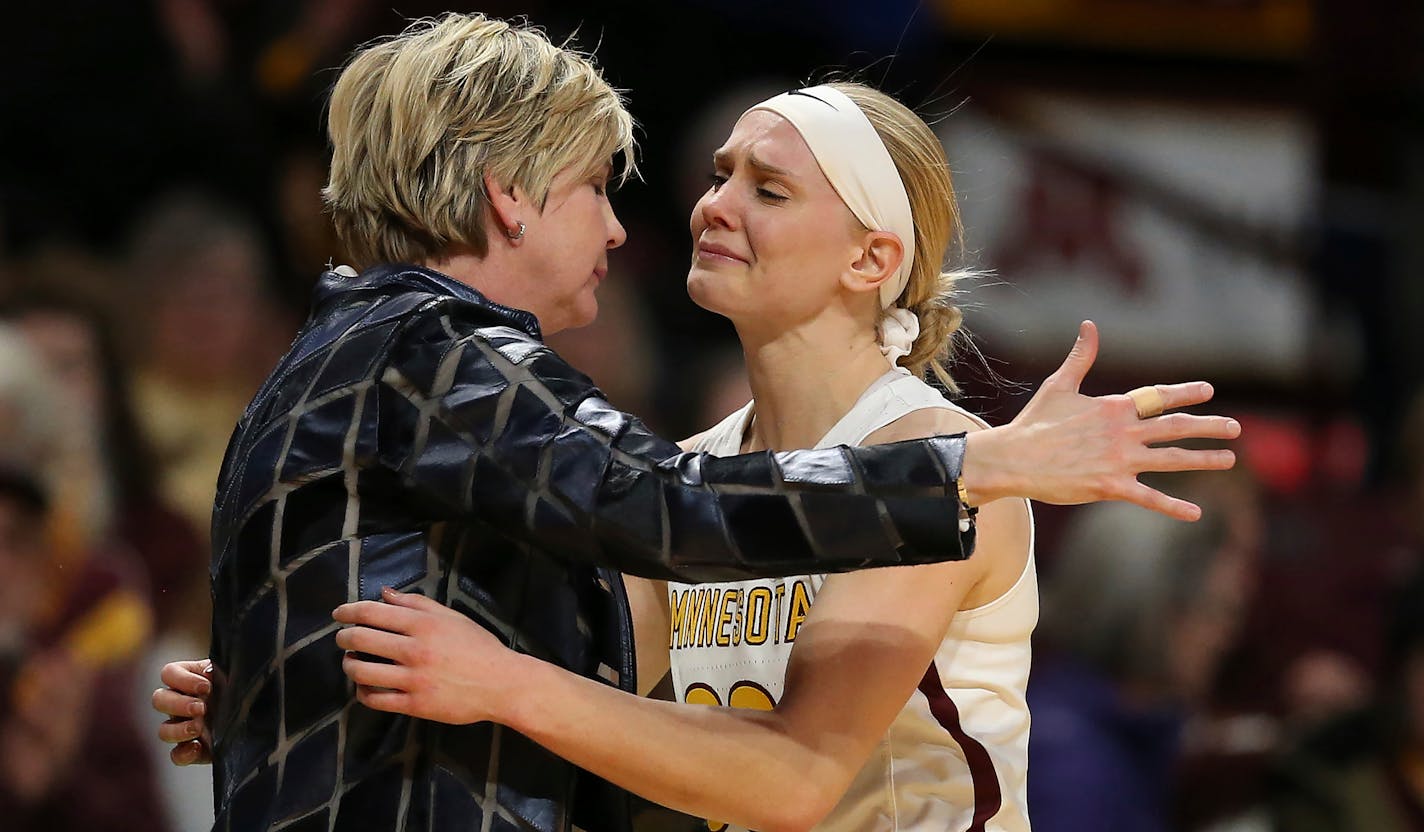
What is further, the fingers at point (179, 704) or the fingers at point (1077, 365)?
the fingers at point (179, 704)

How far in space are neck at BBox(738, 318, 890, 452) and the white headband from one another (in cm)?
12

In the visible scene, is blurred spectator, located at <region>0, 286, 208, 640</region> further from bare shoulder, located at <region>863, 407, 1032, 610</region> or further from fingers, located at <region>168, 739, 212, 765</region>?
bare shoulder, located at <region>863, 407, 1032, 610</region>

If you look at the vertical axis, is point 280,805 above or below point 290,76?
below

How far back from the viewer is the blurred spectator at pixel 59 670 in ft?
14.9

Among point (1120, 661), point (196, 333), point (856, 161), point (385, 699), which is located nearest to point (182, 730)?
point (385, 699)

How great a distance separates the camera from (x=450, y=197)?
218 centimetres

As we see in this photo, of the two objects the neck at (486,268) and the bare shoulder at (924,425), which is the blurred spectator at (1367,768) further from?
the neck at (486,268)

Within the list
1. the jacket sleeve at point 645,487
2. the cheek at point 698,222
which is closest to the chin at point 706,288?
the cheek at point 698,222

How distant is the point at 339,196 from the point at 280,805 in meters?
0.80

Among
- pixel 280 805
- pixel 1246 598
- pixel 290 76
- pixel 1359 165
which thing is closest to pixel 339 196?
pixel 280 805

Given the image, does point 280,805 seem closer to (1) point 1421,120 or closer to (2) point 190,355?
(2) point 190,355

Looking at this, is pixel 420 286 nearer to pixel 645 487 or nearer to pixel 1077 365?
pixel 645 487

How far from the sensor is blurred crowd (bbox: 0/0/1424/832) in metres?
4.62

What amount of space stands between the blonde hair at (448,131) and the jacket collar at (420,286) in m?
0.07
